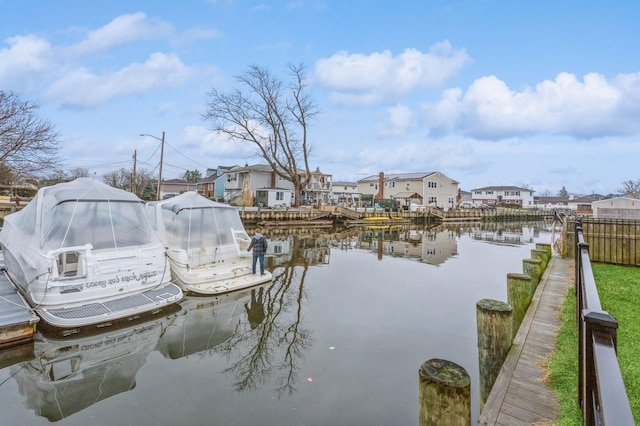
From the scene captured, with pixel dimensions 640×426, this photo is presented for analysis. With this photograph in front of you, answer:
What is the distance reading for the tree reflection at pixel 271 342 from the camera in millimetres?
5340

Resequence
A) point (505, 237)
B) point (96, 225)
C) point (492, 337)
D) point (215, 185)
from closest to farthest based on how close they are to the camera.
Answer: point (492, 337) < point (96, 225) < point (505, 237) < point (215, 185)

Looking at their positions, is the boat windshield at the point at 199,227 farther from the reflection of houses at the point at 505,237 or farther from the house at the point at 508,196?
the house at the point at 508,196

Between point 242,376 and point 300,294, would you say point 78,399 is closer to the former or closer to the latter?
point 242,376

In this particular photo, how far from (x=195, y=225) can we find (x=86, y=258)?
11.1 ft

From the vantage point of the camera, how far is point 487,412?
3.37 metres

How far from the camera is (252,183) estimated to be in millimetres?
43312

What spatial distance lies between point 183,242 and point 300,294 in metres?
3.80

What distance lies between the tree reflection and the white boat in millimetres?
1087

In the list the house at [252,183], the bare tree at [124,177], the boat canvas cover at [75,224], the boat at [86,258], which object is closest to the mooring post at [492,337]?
the boat at [86,258]

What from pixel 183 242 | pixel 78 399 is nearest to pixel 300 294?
pixel 183 242

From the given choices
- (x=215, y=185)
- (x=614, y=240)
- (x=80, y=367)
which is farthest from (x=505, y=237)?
(x=215, y=185)

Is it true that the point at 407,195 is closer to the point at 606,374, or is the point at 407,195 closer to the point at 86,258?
the point at 86,258

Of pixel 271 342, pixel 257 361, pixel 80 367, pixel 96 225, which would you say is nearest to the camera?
pixel 80 367

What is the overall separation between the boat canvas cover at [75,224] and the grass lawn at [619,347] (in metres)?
8.54
